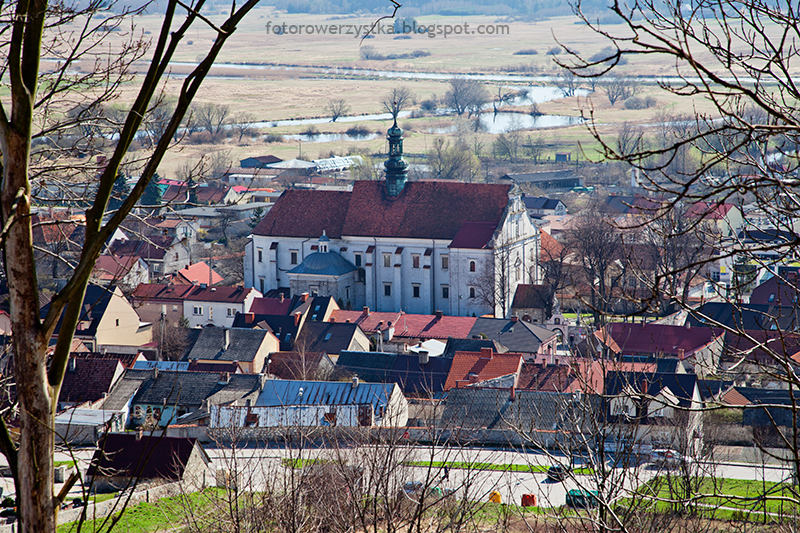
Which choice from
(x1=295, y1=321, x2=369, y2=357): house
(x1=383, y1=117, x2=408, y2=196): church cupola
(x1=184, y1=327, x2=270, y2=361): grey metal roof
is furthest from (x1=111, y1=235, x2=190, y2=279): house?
(x1=295, y1=321, x2=369, y2=357): house

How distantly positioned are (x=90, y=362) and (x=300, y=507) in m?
30.2

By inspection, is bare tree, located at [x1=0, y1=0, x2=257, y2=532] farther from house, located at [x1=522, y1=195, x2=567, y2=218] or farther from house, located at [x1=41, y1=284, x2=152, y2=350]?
house, located at [x1=522, y1=195, x2=567, y2=218]

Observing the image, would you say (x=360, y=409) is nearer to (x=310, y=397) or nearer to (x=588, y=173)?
(x=310, y=397)

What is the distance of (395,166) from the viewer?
62.0m

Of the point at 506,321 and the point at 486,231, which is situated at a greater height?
the point at 486,231

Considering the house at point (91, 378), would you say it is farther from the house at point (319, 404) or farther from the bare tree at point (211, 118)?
the bare tree at point (211, 118)

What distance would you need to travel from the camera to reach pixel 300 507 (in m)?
14.8

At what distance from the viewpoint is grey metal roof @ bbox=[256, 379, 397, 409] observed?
120ft

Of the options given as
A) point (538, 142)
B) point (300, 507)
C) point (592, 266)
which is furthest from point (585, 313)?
point (538, 142)

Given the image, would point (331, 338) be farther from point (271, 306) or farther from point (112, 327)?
point (112, 327)

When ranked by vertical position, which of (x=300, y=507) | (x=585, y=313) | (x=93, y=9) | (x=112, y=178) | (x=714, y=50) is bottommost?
(x=585, y=313)

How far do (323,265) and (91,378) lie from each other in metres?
21.0

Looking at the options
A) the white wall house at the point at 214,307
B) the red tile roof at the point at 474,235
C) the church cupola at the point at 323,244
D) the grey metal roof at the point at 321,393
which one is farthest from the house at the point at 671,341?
the white wall house at the point at 214,307

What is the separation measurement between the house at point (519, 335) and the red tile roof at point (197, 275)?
21458 mm
